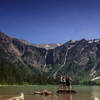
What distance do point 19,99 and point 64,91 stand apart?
31.9 metres

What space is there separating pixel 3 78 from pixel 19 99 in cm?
17090

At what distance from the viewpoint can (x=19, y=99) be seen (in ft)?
108

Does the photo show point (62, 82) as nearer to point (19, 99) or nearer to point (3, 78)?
point (19, 99)

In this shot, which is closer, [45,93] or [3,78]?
[45,93]

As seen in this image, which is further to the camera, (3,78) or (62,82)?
(3,78)

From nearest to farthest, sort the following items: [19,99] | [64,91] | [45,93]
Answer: [19,99] → [45,93] → [64,91]

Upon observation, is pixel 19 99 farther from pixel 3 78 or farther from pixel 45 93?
pixel 3 78

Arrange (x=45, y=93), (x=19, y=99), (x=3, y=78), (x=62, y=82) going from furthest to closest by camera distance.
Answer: (x=3, y=78)
(x=62, y=82)
(x=45, y=93)
(x=19, y=99)

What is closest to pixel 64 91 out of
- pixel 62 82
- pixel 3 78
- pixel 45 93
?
pixel 62 82

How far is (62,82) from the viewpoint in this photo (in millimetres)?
68375

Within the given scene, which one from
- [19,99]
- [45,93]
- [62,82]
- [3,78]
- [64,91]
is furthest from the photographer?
[3,78]

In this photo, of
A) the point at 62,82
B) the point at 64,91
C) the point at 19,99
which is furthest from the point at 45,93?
the point at 19,99

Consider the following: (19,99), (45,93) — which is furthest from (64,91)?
(19,99)

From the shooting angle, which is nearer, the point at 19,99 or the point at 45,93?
the point at 19,99
